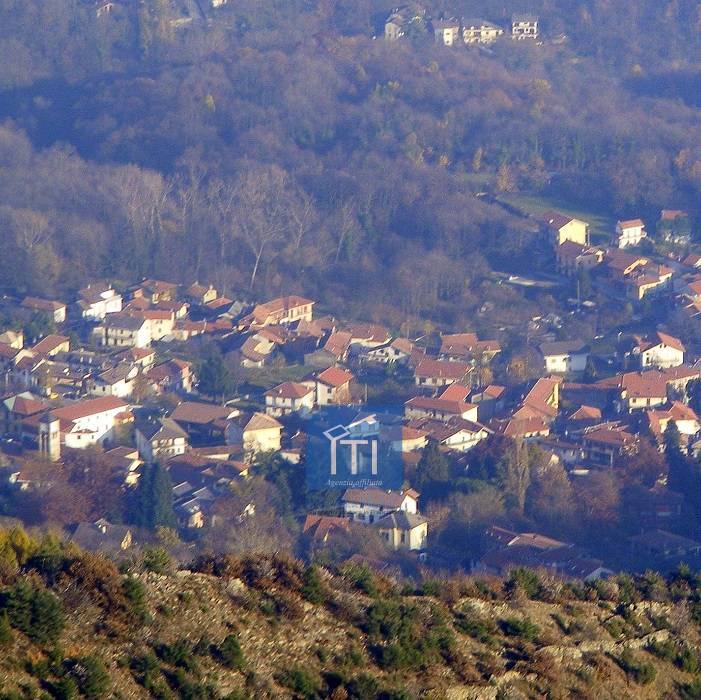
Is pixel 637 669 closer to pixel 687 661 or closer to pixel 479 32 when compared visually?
pixel 687 661

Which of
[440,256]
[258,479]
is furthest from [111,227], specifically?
[258,479]

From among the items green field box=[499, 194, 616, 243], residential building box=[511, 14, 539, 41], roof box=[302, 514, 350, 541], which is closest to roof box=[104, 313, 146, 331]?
roof box=[302, 514, 350, 541]

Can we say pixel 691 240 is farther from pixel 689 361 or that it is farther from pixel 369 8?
pixel 369 8

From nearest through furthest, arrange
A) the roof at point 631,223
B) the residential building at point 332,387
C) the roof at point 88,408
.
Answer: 1. the roof at point 88,408
2. the residential building at point 332,387
3. the roof at point 631,223

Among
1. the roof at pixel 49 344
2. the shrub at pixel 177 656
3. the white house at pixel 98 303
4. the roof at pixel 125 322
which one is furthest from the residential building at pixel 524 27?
the shrub at pixel 177 656

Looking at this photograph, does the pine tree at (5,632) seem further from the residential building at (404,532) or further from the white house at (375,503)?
the white house at (375,503)

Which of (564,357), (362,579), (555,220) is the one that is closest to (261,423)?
(564,357)
